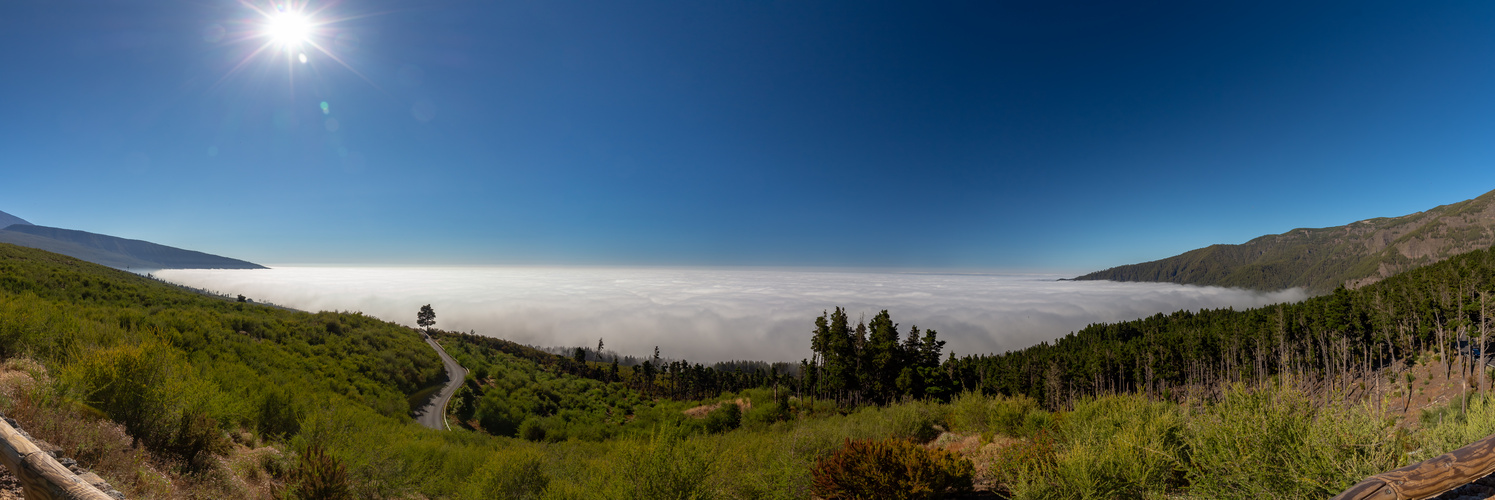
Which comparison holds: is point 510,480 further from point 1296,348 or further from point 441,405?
point 1296,348

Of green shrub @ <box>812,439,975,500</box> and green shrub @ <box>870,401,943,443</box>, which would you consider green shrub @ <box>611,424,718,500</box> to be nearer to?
green shrub @ <box>812,439,975,500</box>

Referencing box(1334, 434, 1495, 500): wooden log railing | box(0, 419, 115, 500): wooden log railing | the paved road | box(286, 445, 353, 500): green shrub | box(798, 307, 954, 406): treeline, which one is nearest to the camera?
box(0, 419, 115, 500): wooden log railing

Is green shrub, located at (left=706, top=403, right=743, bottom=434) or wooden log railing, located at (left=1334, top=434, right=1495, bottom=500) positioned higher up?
wooden log railing, located at (left=1334, top=434, right=1495, bottom=500)

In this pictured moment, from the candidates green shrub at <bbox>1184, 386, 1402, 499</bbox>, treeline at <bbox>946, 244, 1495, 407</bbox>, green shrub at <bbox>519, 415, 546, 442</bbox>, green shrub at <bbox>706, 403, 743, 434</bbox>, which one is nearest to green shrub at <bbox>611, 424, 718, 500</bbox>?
green shrub at <bbox>1184, 386, 1402, 499</bbox>

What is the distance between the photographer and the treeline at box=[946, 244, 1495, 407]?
158ft

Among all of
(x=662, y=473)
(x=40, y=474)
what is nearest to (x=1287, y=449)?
(x=662, y=473)

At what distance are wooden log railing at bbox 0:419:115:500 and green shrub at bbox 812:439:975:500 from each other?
9.08 m

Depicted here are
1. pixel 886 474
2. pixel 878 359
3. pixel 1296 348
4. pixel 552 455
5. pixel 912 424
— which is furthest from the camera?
pixel 1296 348

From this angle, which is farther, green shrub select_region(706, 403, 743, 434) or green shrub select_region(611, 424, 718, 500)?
green shrub select_region(706, 403, 743, 434)

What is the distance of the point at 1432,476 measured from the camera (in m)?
3.32

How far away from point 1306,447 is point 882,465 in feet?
19.6

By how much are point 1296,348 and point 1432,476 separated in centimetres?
9491

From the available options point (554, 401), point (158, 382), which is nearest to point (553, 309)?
point (554, 401)

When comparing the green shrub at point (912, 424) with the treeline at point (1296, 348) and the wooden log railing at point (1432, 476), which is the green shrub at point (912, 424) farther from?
the treeline at point (1296, 348)
